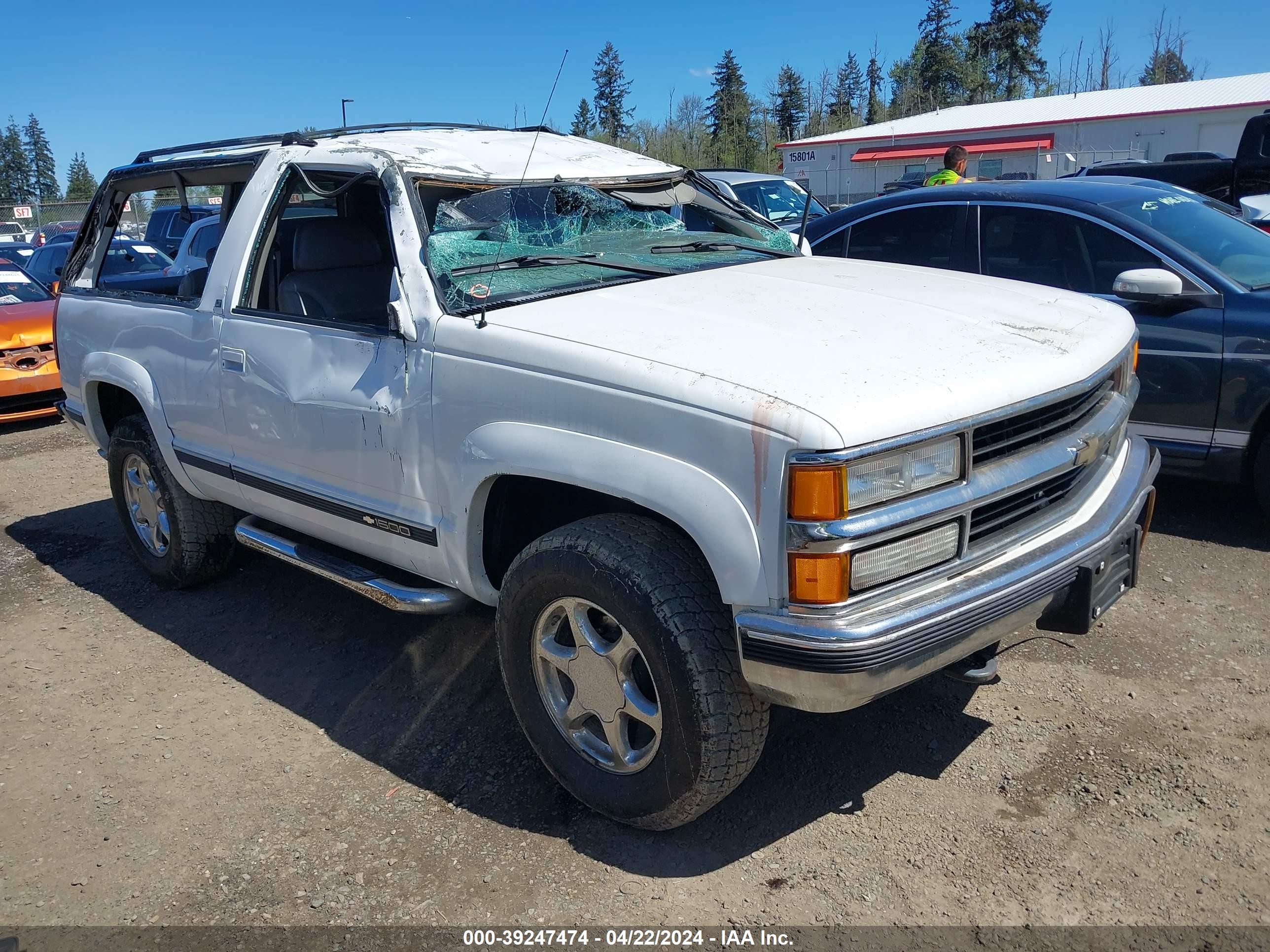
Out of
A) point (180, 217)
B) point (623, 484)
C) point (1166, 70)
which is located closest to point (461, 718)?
point (623, 484)

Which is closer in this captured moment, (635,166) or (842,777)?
(842,777)

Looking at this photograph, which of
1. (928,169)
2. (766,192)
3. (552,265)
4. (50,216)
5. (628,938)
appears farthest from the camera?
(50,216)

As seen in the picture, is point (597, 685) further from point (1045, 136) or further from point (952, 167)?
point (1045, 136)

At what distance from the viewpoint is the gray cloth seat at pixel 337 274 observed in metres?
4.00

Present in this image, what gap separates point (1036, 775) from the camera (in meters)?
3.11

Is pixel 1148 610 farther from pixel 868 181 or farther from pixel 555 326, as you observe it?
pixel 868 181

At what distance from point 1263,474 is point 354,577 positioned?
4093mm

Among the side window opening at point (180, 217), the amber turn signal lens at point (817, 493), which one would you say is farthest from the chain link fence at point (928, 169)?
the amber turn signal lens at point (817, 493)

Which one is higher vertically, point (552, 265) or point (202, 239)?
point (552, 265)

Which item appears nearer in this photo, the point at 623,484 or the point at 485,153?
the point at 623,484

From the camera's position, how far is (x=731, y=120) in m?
53.0

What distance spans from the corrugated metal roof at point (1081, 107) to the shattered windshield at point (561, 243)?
38758 millimetres

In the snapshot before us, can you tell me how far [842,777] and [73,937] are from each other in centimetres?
222

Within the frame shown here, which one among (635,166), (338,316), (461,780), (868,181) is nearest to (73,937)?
(461,780)
